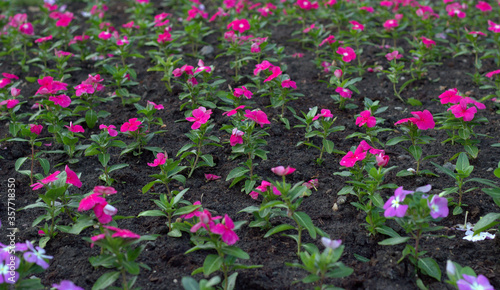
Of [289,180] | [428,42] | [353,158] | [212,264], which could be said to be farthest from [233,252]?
[428,42]

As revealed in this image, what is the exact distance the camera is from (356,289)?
7.14 feet

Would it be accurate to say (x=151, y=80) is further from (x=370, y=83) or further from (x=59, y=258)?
(x=59, y=258)

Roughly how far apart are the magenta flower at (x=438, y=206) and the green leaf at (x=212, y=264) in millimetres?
890

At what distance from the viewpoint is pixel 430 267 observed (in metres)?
2.16

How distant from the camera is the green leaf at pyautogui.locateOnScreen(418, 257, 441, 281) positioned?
212 cm

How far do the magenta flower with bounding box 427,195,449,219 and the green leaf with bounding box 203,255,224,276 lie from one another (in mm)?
890

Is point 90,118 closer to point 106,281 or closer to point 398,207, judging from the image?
point 106,281

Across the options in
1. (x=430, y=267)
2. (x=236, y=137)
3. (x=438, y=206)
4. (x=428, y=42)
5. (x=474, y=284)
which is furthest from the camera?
(x=428, y=42)

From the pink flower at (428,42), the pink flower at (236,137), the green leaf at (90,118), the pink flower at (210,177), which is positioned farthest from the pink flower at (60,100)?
the pink flower at (428,42)

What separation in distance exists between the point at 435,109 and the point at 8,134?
318cm

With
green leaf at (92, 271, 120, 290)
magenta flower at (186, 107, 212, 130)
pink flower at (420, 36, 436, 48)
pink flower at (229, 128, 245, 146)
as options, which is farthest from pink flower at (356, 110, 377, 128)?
green leaf at (92, 271, 120, 290)

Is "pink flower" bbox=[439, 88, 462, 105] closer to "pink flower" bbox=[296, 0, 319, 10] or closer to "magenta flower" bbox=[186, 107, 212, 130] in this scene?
"magenta flower" bbox=[186, 107, 212, 130]

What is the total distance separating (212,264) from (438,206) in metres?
0.95

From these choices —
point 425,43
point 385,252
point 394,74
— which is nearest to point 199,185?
point 385,252
